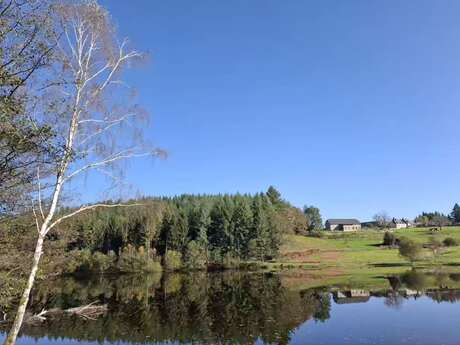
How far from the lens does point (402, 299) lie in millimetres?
42062

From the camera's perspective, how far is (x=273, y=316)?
3619cm

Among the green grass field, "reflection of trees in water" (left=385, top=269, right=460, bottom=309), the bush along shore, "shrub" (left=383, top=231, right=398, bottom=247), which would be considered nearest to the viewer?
"reflection of trees in water" (left=385, top=269, right=460, bottom=309)

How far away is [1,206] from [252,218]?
9874cm

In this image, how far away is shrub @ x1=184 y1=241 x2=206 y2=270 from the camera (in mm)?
101625

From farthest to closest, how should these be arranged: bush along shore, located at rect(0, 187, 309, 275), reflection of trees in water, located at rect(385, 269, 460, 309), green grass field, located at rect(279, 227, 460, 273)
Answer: bush along shore, located at rect(0, 187, 309, 275), green grass field, located at rect(279, 227, 460, 273), reflection of trees in water, located at rect(385, 269, 460, 309)

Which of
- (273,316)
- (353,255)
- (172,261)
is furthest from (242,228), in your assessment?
(273,316)

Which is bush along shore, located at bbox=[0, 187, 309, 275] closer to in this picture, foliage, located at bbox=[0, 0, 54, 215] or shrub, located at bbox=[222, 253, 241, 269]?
shrub, located at bbox=[222, 253, 241, 269]

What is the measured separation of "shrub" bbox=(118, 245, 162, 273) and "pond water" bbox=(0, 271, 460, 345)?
4169cm

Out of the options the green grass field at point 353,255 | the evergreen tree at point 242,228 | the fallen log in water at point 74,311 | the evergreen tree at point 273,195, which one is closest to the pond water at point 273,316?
the fallen log in water at point 74,311

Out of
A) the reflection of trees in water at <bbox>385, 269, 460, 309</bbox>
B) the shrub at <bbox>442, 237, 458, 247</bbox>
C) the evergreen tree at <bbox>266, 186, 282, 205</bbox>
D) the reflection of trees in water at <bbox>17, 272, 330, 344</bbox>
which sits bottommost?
the reflection of trees in water at <bbox>17, 272, 330, 344</bbox>

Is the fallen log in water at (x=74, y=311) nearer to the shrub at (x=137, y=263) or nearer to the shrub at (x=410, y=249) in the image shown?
the shrub at (x=410, y=249)

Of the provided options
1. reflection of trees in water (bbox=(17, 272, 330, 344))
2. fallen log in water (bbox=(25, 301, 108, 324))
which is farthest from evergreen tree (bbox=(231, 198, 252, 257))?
fallen log in water (bbox=(25, 301, 108, 324))

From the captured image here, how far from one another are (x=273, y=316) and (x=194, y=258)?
6698 centimetres

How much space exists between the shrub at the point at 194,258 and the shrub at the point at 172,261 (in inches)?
78.4
